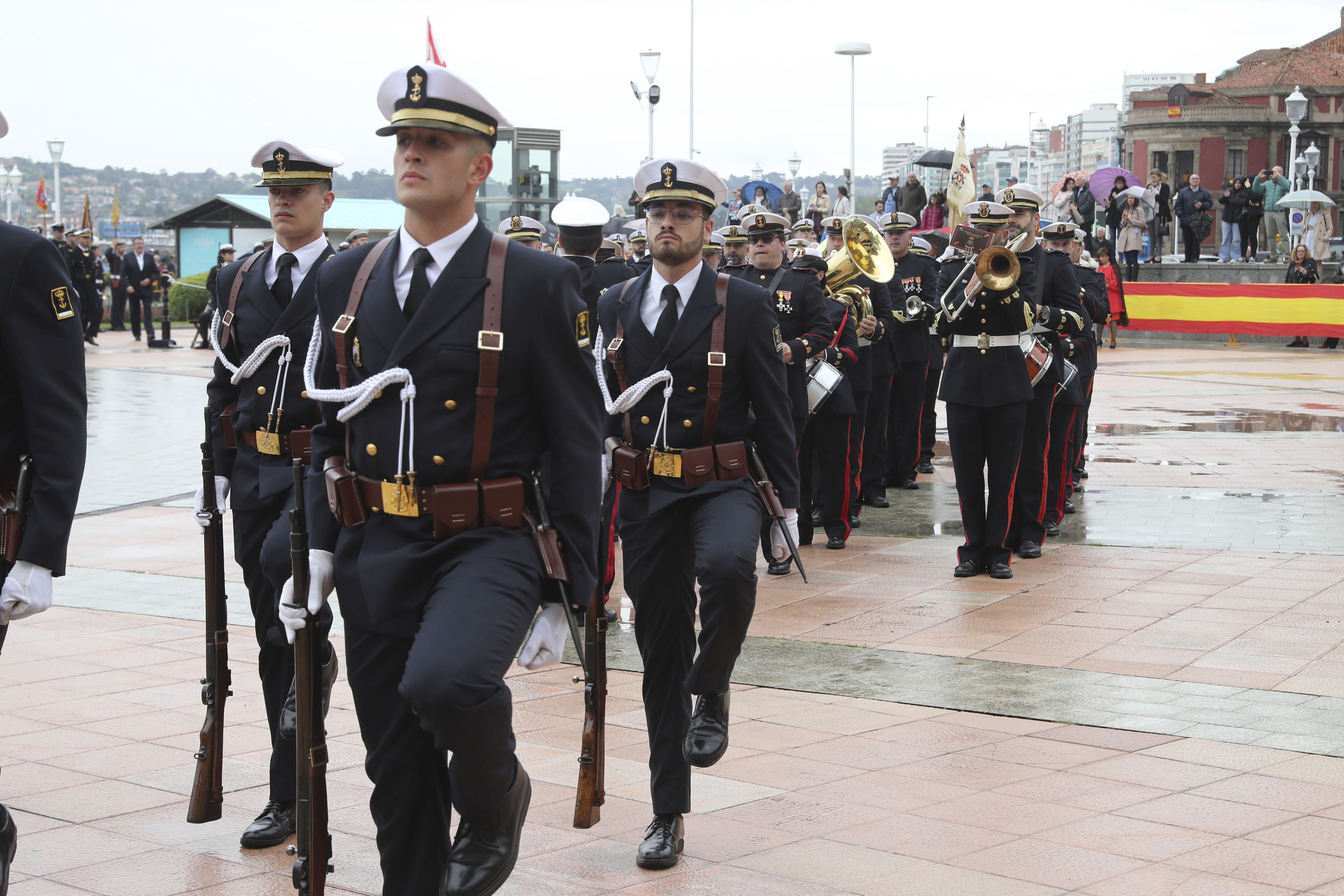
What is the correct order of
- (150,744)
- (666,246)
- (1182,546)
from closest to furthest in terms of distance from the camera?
(666,246) < (150,744) < (1182,546)

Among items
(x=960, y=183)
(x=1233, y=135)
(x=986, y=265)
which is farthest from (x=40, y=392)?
(x=1233, y=135)

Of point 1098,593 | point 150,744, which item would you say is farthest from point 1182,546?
point 150,744

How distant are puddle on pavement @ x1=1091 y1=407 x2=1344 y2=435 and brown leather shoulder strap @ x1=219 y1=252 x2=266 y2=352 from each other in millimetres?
12640

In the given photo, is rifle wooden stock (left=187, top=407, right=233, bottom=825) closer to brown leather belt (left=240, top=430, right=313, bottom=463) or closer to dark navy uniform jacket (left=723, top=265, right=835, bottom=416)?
brown leather belt (left=240, top=430, right=313, bottom=463)

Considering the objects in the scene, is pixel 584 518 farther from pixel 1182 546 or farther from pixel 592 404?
pixel 1182 546

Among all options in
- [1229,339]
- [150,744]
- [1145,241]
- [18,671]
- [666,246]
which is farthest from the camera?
[1145,241]

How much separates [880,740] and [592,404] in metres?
2.62

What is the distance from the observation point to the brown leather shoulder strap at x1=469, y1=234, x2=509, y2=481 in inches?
143

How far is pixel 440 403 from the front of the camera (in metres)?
3.67

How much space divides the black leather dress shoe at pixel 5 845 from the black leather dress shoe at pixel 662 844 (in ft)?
5.57

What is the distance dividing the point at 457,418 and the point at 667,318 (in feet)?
5.90

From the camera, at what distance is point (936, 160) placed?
34.4 meters

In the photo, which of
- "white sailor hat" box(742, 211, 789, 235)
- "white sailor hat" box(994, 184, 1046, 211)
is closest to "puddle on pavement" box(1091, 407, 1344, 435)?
"white sailor hat" box(994, 184, 1046, 211)

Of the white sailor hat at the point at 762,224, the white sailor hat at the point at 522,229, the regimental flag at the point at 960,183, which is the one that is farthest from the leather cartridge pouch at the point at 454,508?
the regimental flag at the point at 960,183
